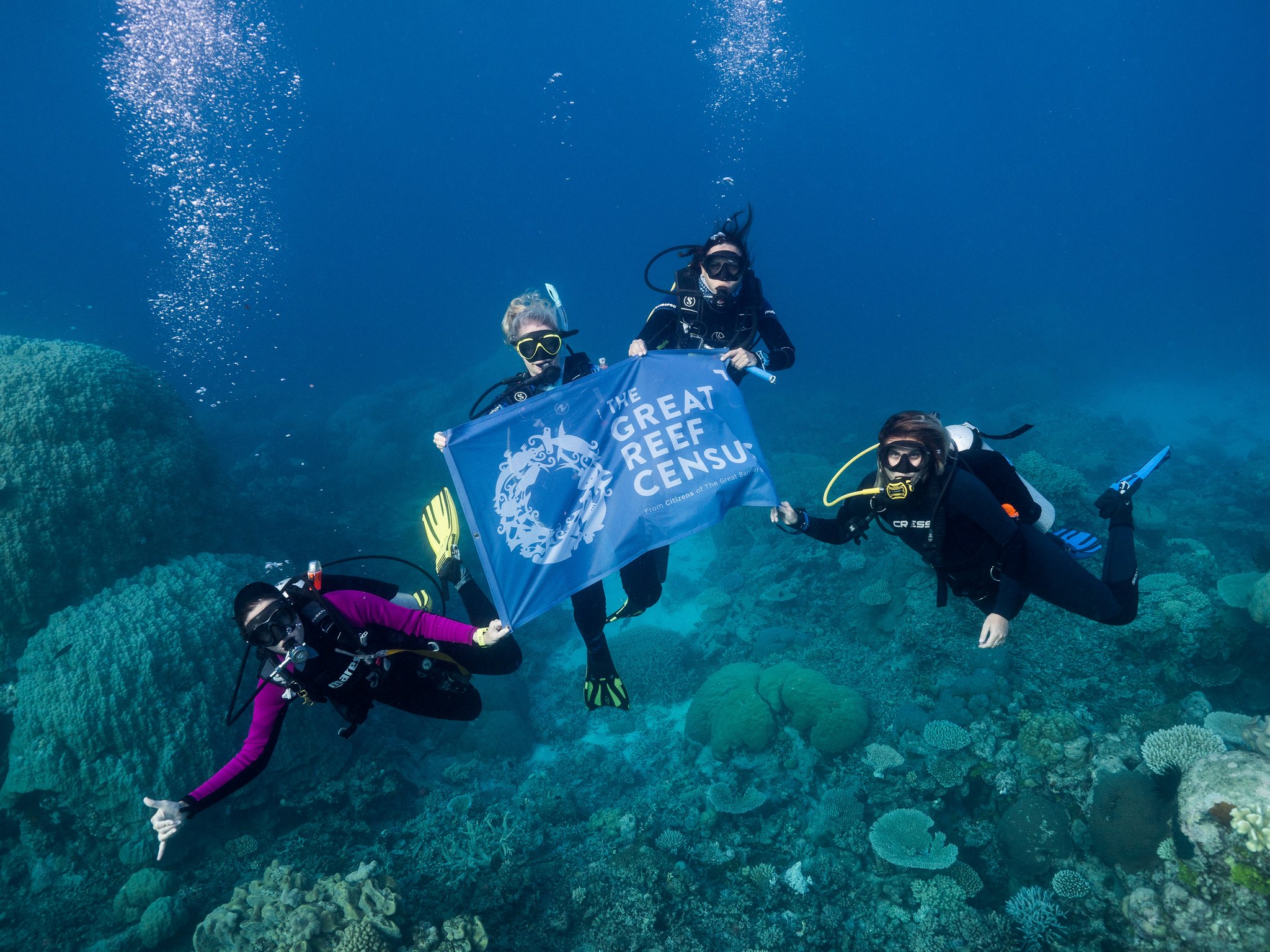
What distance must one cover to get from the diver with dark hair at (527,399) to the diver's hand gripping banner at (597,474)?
1.08 feet

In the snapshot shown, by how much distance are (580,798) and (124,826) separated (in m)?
6.18

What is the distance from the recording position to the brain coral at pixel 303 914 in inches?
206

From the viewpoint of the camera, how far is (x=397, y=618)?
436 centimetres

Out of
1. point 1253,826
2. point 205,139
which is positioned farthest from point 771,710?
point 205,139

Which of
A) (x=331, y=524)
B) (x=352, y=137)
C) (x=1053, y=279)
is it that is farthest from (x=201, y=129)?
(x=1053, y=279)

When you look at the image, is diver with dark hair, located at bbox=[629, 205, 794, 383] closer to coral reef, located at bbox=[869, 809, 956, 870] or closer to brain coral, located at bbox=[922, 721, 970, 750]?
brain coral, located at bbox=[922, 721, 970, 750]

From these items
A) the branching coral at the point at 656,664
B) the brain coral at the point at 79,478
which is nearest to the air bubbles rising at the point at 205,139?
the brain coral at the point at 79,478

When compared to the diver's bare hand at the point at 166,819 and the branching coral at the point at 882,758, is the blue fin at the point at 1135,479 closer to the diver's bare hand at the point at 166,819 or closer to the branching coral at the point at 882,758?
the branching coral at the point at 882,758

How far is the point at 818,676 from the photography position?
350 inches

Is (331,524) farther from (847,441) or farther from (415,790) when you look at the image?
(847,441)

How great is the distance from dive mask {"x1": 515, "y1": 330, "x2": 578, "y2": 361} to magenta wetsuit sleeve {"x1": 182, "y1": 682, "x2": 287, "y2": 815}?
329 centimetres

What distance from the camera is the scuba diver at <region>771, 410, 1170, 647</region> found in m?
3.91

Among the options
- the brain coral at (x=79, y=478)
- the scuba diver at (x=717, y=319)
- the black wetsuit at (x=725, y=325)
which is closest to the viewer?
the scuba diver at (x=717, y=319)

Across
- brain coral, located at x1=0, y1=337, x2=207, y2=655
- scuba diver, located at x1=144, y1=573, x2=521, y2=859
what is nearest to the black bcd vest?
scuba diver, located at x1=144, y1=573, x2=521, y2=859
